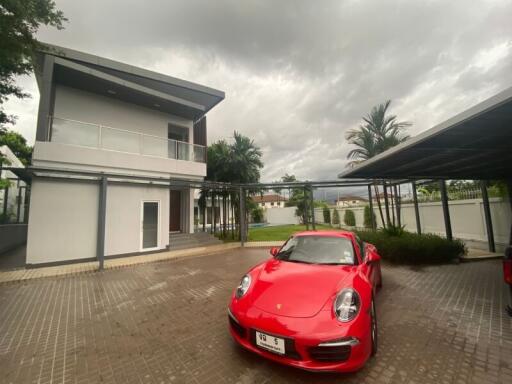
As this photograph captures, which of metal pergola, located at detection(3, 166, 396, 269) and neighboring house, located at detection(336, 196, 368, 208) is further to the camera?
neighboring house, located at detection(336, 196, 368, 208)

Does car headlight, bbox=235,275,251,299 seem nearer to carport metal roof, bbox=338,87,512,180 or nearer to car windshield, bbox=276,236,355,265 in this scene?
car windshield, bbox=276,236,355,265

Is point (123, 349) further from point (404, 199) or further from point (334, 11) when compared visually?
point (404, 199)

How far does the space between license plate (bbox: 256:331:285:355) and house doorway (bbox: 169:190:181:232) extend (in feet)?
34.7

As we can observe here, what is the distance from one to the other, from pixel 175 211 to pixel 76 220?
4666 mm

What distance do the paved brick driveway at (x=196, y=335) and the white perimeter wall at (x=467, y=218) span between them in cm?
376

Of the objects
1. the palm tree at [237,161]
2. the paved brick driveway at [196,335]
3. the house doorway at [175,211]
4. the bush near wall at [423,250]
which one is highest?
the palm tree at [237,161]

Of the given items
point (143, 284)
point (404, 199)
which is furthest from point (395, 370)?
point (404, 199)

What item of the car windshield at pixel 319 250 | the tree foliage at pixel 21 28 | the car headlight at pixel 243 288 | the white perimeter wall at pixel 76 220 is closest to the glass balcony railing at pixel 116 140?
the white perimeter wall at pixel 76 220

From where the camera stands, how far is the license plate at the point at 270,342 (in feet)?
6.52

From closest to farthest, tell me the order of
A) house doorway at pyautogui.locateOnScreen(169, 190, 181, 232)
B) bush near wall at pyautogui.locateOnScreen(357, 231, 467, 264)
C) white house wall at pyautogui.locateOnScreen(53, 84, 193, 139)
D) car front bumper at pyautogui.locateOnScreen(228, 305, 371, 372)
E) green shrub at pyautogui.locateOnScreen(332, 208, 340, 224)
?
car front bumper at pyautogui.locateOnScreen(228, 305, 371, 372)
bush near wall at pyautogui.locateOnScreen(357, 231, 467, 264)
white house wall at pyautogui.locateOnScreen(53, 84, 193, 139)
house doorway at pyautogui.locateOnScreen(169, 190, 181, 232)
green shrub at pyautogui.locateOnScreen(332, 208, 340, 224)

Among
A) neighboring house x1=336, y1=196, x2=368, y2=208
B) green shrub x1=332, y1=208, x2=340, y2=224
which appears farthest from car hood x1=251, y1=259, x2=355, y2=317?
green shrub x1=332, y1=208, x2=340, y2=224

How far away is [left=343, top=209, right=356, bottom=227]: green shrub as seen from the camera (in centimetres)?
1775

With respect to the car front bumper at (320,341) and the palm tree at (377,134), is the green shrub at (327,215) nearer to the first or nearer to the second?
the palm tree at (377,134)

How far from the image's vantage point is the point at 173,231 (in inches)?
457
